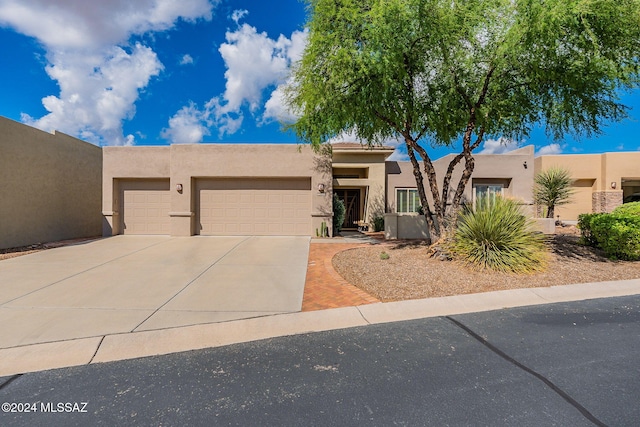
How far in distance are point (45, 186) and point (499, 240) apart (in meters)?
16.8

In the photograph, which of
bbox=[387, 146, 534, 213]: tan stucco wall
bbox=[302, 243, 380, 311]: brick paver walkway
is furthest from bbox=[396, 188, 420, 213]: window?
bbox=[302, 243, 380, 311]: brick paver walkway

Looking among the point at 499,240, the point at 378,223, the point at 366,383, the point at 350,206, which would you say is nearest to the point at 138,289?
the point at 366,383

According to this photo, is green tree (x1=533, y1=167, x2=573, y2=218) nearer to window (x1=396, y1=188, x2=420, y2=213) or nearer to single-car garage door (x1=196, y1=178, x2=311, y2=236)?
window (x1=396, y1=188, x2=420, y2=213)

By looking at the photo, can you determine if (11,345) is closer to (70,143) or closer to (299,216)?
(299,216)

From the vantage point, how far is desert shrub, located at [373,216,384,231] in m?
15.8

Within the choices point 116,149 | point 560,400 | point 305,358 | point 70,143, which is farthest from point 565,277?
point 70,143

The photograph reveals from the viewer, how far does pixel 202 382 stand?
117 inches

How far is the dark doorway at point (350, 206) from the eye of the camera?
17531 mm

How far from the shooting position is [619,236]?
26.5 feet

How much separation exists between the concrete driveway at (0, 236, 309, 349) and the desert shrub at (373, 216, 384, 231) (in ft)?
22.1

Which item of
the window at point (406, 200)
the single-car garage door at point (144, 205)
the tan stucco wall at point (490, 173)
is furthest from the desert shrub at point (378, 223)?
the single-car garage door at point (144, 205)

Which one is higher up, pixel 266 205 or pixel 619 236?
pixel 266 205

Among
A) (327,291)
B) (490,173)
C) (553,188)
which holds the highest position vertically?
(490,173)

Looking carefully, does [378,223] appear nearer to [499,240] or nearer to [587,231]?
[587,231]
